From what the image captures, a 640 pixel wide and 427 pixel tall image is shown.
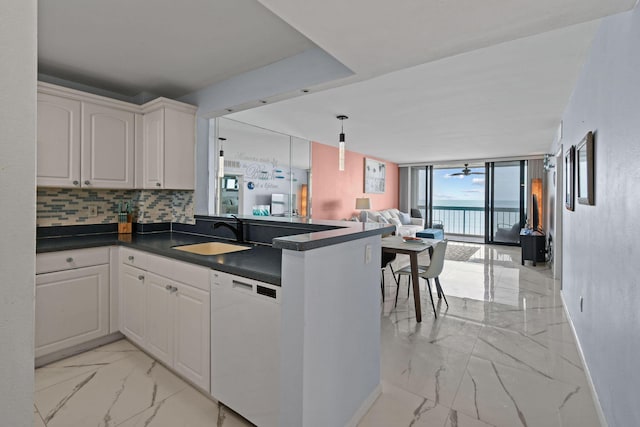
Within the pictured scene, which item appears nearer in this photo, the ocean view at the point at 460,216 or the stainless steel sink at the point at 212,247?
the stainless steel sink at the point at 212,247

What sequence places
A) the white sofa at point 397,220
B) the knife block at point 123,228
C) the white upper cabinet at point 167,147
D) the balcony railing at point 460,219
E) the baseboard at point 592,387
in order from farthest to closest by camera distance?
the balcony railing at point 460,219 < the white sofa at point 397,220 < the knife block at point 123,228 < the white upper cabinet at point 167,147 < the baseboard at point 592,387

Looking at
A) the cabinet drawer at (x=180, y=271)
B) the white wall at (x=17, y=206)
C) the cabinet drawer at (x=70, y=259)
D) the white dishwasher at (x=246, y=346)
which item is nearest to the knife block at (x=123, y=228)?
the cabinet drawer at (x=70, y=259)

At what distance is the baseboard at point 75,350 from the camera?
244 cm

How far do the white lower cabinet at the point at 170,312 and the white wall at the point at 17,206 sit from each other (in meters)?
1.43

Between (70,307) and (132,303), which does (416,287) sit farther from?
(70,307)

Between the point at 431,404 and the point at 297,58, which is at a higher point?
the point at 297,58

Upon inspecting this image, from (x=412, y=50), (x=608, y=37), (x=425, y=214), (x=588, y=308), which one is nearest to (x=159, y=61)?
(x=412, y=50)

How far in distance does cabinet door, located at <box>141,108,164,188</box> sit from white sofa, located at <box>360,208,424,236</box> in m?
5.47

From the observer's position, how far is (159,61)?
264 centimetres

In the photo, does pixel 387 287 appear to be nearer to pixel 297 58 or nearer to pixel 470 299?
pixel 470 299

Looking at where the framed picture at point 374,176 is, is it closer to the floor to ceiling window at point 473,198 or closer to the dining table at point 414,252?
the floor to ceiling window at point 473,198

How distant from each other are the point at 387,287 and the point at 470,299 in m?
1.07

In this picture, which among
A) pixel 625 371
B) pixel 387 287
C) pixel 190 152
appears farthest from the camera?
pixel 387 287

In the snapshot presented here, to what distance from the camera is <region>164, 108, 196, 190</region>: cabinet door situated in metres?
3.08
